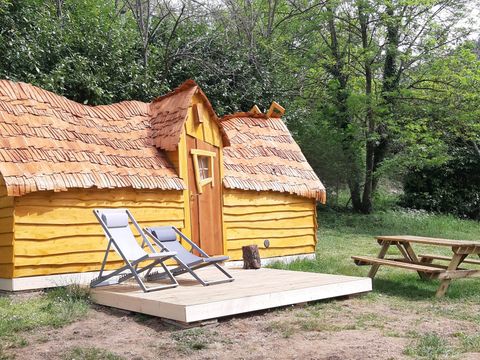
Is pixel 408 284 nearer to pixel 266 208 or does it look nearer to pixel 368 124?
pixel 266 208

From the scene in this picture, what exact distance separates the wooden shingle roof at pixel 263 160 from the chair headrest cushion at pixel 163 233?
240cm

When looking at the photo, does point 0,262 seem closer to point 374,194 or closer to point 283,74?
point 283,74

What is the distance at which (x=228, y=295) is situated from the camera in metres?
6.79

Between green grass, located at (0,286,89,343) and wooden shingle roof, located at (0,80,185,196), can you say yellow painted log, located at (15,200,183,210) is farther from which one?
green grass, located at (0,286,89,343)

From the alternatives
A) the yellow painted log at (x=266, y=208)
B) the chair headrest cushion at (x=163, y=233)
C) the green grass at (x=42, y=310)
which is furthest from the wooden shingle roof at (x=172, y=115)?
the green grass at (x=42, y=310)

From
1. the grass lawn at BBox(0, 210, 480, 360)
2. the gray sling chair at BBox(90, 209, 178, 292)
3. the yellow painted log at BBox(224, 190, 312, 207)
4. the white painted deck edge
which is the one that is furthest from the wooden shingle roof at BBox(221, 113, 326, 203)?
the white painted deck edge

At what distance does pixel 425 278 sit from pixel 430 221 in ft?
35.4

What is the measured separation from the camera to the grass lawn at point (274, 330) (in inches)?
204

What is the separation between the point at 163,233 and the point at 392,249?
843 centimetres

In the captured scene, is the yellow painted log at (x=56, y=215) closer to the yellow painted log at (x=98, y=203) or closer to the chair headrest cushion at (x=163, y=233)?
the yellow painted log at (x=98, y=203)

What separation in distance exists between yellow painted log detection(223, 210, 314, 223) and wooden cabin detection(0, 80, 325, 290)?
0.02m

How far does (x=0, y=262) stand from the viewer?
8133mm

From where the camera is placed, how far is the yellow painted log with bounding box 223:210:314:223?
35.6 ft

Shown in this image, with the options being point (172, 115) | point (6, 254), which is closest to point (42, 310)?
point (6, 254)
